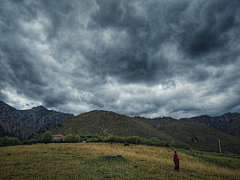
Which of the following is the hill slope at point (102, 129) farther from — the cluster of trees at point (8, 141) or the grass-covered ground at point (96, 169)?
the grass-covered ground at point (96, 169)

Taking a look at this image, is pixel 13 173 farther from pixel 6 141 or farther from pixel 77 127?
pixel 77 127

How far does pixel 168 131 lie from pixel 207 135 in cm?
3537

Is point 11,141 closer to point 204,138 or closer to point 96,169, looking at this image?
point 96,169

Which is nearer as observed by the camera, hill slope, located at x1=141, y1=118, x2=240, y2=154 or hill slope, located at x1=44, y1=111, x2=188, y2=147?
hill slope, located at x1=141, y1=118, x2=240, y2=154

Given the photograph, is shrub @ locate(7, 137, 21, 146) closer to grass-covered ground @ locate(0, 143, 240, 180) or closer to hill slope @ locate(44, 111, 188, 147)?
grass-covered ground @ locate(0, 143, 240, 180)

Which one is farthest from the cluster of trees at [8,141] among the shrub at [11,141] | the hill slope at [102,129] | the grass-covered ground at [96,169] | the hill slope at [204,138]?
the hill slope at [204,138]

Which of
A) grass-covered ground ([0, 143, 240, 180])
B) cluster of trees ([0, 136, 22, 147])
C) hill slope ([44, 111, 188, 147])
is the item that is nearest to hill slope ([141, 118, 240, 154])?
hill slope ([44, 111, 188, 147])

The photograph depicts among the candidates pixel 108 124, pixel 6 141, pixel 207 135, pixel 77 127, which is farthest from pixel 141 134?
pixel 6 141

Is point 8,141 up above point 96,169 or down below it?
below

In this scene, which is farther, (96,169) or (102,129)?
(102,129)

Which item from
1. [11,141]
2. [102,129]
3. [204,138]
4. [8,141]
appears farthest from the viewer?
[204,138]

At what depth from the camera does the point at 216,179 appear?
11875 mm

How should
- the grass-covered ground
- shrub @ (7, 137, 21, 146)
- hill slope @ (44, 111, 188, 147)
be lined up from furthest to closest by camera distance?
hill slope @ (44, 111, 188, 147), shrub @ (7, 137, 21, 146), the grass-covered ground

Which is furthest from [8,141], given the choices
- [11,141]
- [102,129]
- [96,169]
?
[102,129]
